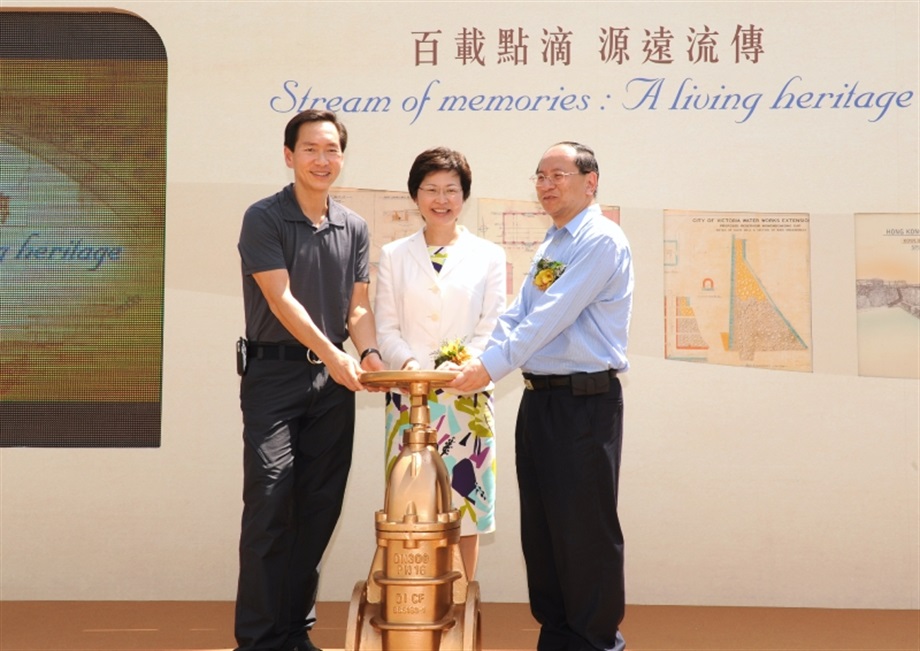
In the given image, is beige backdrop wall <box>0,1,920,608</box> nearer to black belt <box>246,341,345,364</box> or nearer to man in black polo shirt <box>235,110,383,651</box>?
man in black polo shirt <box>235,110,383,651</box>

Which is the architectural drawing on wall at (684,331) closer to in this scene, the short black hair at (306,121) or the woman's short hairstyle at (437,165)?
the woman's short hairstyle at (437,165)

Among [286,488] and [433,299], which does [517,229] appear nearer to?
[433,299]

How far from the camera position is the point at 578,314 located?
3018mm

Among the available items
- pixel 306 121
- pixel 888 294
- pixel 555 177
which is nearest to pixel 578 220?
pixel 555 177

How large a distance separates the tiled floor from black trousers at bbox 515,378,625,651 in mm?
872

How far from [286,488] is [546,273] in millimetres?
1015

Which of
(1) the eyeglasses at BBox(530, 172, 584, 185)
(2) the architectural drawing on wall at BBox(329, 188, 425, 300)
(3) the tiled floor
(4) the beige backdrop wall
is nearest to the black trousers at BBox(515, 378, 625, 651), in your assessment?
(1) the eyeglasses at BBox(530, 172, 584, 185)

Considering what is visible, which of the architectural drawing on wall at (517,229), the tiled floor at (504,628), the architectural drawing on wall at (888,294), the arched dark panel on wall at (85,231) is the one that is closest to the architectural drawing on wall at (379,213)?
the architectural drawing on wall at (517,229)

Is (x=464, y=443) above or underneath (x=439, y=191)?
underneath

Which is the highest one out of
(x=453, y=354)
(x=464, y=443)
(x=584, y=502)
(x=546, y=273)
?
(x=546, y=273)

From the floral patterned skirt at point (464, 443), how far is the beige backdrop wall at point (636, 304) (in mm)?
1259

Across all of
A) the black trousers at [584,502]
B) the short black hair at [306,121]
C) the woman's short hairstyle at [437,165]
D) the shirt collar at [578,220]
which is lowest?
the black trousers at [584,502]

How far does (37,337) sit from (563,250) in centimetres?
276

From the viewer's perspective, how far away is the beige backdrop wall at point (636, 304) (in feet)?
14.8
